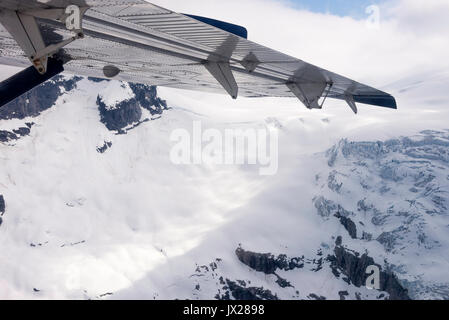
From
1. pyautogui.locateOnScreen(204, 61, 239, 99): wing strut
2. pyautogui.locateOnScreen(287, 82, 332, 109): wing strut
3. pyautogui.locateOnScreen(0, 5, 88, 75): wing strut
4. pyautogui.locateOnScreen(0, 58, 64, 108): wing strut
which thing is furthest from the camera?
pyautogui.locateOnScreen(287, 82, 332, 109): wing strut

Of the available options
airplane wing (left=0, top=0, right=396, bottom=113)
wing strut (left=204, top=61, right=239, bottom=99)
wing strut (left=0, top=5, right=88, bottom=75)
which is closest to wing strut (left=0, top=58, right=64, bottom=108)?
airplane wing (left=0, top=0, right=396, bottom=113)

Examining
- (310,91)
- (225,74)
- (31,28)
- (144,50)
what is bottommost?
(310,91)

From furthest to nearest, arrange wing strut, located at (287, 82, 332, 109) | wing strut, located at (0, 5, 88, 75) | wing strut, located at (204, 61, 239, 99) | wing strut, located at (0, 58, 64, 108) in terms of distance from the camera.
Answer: wing strut, located at (287, 82, 332, 109), wing strut, located at (204, 61, 239, 99), wing strut, located at (0, 58, 64, 108), wing strut, located at (0, 5, 88, 75)

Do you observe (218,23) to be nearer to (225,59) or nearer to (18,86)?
(225,59)

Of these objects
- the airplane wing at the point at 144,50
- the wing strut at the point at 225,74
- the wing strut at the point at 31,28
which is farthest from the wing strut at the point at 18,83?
the wing strut at the point at 225,74

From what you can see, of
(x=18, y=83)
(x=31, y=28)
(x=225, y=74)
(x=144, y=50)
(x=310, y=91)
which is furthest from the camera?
(x=310, y=91)

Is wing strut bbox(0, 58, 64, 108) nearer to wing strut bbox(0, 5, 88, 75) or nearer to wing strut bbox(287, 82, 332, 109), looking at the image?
wing strut bbox(0, 5, 88, 75)

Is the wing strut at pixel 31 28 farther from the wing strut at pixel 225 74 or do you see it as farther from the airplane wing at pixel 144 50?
the wing strut at pixel 225 74

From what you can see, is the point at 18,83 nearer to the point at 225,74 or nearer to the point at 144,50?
the point at 144,50

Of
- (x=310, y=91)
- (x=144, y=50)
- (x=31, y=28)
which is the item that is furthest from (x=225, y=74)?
(x=31, y=28)
